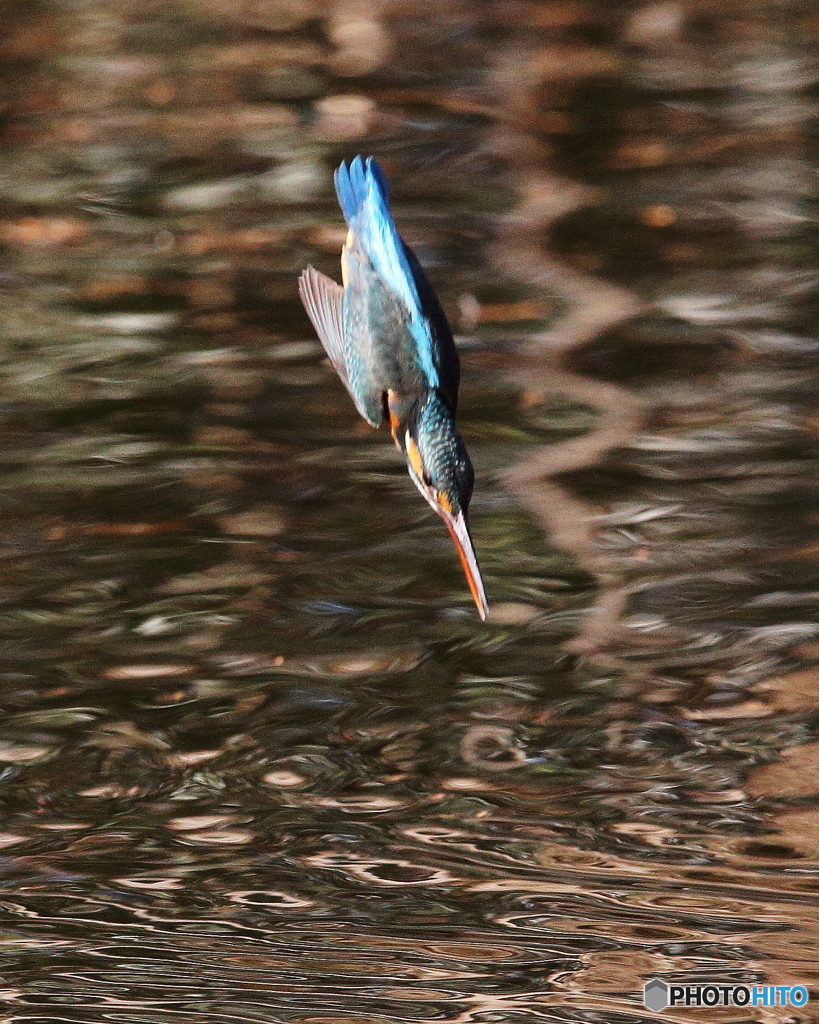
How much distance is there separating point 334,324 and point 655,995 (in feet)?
3.68

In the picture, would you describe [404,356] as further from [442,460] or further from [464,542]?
[464,542]

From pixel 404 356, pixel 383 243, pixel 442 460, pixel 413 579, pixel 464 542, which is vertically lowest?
pixel 413 579

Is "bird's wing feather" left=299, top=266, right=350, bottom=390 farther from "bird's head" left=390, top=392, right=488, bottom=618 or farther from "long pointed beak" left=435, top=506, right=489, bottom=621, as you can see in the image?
"long pointed beak" left=435, top=506, right=489, bottom=621

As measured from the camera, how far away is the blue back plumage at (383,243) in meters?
2.50

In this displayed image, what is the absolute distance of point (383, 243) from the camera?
8.39ft

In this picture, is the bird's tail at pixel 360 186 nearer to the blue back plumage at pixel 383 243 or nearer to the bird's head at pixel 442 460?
the blue back plumage at pixel 383 243

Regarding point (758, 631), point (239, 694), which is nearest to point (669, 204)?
point (758, 631)

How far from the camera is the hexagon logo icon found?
7.87 feet

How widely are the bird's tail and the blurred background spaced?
0.93 m

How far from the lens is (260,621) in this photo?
11.0 ft

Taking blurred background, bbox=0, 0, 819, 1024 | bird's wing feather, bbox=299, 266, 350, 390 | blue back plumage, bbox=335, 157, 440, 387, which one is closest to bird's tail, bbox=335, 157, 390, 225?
blue back plumage, bbox=335, 157, 440, 387

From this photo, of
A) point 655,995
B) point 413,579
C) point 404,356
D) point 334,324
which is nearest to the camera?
point 655,995

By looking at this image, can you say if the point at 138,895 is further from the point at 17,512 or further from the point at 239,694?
the point at 17,512

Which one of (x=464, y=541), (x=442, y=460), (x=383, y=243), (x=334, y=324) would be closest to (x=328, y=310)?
(x=334, y=324)
